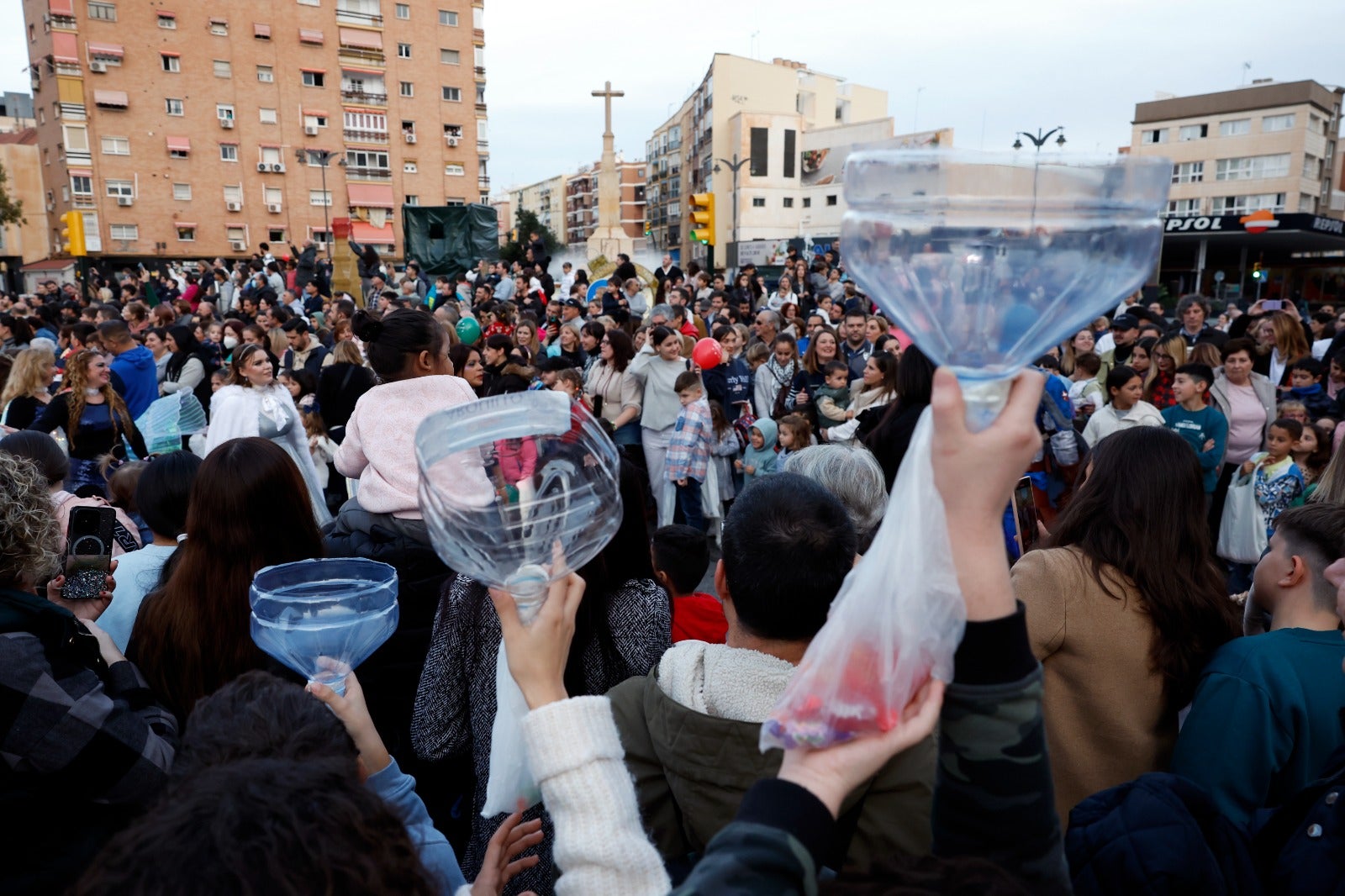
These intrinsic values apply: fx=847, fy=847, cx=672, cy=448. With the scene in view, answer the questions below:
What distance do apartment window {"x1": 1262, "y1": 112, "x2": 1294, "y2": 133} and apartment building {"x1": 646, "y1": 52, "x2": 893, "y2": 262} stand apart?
20.5 meters

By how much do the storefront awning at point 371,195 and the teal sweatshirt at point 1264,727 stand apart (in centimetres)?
4605

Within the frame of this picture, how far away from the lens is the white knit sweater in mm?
1082

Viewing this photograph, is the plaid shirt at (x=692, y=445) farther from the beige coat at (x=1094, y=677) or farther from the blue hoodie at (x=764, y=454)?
the beige coat at (x=1094, y=677)

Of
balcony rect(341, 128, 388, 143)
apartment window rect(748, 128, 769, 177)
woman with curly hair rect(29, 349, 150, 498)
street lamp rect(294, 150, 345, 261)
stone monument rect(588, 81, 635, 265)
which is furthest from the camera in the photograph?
apartment window rect(748, 128, 769, 177)

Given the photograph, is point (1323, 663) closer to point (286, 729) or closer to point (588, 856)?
point (588, 856)

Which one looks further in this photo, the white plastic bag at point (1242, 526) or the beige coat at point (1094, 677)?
the white plastic bag at point (1242, 526)

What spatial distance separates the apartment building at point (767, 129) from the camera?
53.5 meters

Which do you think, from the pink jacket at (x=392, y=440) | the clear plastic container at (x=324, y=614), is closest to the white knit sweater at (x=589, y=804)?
the clear plastic container at (x=324, y=614)

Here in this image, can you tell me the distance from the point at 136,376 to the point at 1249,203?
59393mm

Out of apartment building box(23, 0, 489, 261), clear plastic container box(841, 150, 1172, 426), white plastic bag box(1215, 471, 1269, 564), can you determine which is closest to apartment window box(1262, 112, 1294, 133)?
apartment building box(23, 0, 489, 261)

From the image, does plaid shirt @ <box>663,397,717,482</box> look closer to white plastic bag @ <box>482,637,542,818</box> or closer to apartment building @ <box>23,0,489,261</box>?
white plastic bag @ <box>482,637,542,818</box>

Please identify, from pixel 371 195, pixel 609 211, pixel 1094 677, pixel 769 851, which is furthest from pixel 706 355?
pixel 371 195

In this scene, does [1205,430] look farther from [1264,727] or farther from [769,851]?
[769,851]

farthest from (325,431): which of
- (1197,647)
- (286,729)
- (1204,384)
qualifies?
(1204,384)
